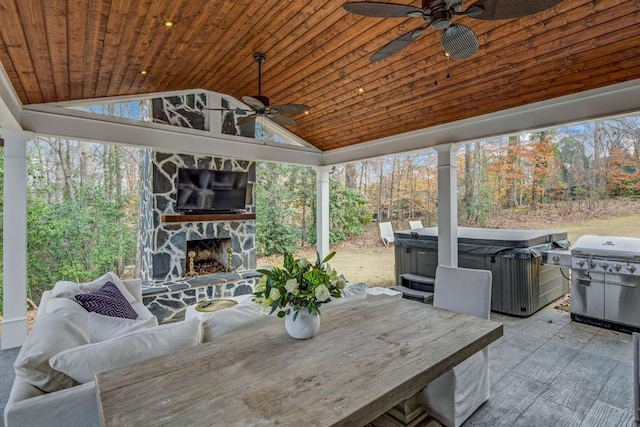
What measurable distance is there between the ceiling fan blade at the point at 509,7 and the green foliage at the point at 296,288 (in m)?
1.74

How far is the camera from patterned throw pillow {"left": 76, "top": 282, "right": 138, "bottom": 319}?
106 inches

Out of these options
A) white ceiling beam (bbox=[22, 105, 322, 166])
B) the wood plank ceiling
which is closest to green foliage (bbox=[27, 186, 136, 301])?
white ceiling beam (bbox=[22, 105, 322, 166])

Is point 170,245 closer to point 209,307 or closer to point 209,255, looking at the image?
point 209,255

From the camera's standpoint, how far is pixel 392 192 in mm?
10773

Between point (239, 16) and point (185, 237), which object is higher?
point (239, 16)

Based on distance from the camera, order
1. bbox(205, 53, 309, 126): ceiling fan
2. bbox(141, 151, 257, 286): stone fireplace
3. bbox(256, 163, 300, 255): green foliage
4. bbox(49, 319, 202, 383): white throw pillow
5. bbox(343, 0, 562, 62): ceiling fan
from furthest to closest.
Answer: bbox(256, 163, 300, 255): green foliage
bbox(141, 151, 257, 286): stone fireplace
bbox(205, 53, 309, 126): ceiling fan
bbox(343, 0, 562, 62): ceiling fan
bbox(49, 319, 202, 383): white throw pillow

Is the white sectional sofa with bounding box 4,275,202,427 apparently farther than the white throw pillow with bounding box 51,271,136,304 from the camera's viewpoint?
No

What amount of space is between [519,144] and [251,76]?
24.5 ft

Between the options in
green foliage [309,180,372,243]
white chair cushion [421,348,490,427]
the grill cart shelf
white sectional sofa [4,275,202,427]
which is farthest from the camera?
green foliage [309,180,372,243]

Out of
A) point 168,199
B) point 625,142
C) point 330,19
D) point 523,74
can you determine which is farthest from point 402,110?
point 625,142

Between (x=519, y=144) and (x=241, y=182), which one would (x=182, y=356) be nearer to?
(x=241, y=182)

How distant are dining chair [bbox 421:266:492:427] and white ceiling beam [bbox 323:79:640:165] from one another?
239 cm

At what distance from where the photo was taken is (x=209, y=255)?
617 centimetres

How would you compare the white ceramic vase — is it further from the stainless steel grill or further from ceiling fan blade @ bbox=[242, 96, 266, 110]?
the stainless steel grill
